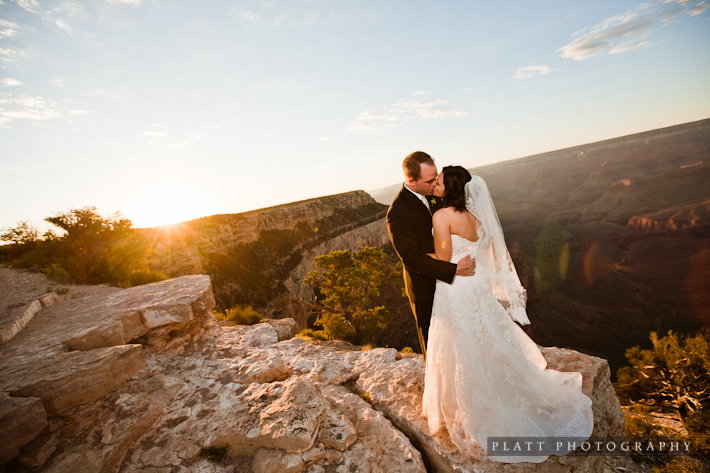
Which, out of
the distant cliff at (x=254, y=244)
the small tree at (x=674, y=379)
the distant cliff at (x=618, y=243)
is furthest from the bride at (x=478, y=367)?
the distant cliff at (x=618, y=243)

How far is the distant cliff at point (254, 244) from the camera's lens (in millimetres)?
17984

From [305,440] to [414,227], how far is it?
247 cm

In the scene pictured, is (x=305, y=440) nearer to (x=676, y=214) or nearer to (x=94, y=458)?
(x=94, y=458)

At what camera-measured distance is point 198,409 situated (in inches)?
138

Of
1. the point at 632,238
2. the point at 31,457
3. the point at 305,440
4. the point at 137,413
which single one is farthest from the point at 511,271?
Answer: the point at 632,238

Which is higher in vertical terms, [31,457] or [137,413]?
[31,457]

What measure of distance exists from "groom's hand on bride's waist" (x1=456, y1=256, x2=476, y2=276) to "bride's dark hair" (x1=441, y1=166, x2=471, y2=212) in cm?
53

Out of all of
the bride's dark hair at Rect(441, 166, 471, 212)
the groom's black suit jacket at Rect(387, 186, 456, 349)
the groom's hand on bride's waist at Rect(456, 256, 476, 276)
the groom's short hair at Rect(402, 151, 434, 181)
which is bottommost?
the groom's hand on bride's waist at Rect(456, 256, 476, 276)

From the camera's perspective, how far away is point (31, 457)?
2.49 metres

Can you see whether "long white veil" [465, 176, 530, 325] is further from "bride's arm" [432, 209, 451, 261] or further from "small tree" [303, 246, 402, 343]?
"small tree" [303, 246, 402, 343]

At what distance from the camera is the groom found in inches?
109

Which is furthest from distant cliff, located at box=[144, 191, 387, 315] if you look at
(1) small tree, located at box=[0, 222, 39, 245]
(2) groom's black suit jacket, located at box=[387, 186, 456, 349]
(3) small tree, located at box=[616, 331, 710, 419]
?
(3) small tree, located at box=[616, 331, 710, 419]

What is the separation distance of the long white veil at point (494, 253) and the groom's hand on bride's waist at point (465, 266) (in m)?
0.34

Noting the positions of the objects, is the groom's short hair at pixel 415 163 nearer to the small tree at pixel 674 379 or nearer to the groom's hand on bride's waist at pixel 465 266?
the groom's hand on bride's waist at pixel 465 266
